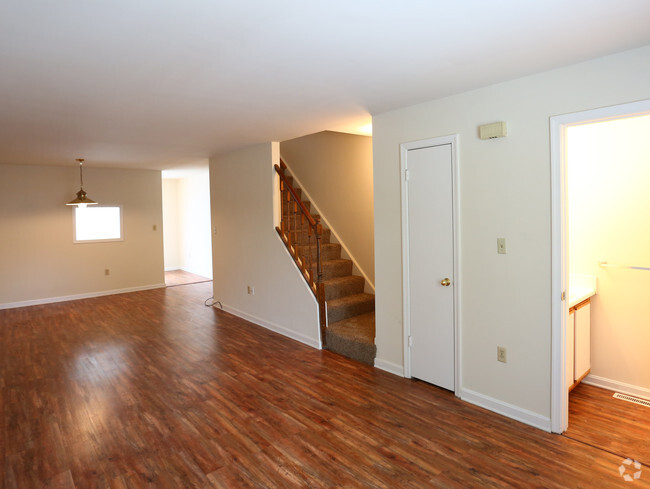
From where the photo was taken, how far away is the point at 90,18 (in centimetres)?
188

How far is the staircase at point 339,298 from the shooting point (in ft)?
13.9

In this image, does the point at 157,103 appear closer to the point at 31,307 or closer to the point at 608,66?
the point at 608,66

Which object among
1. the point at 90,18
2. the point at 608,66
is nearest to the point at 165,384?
the point at 90,18

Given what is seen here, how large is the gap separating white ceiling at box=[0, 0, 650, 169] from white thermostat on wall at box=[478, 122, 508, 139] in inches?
11.6

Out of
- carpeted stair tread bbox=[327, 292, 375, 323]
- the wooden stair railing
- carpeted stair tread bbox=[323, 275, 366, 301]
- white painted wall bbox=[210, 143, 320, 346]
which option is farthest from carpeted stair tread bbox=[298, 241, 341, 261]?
carpeted stair tread bbox=[327, 292, 375, 323]

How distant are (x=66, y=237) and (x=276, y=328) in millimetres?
4746

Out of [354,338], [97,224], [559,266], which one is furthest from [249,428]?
[97,224]

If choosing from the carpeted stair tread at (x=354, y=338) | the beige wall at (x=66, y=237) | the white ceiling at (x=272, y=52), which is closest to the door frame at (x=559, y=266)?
the white ceiling at (x=272, y=52)

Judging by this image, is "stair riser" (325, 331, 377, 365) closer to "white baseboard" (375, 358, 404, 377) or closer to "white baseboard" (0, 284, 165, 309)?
"white baseboard" (375, 358, 404, 377)

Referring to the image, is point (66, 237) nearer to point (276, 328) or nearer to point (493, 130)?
point (276, 328)

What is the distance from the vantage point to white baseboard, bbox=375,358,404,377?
148 inches

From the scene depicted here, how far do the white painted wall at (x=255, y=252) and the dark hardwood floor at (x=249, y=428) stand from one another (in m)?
0.48

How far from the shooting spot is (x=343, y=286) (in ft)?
17.0

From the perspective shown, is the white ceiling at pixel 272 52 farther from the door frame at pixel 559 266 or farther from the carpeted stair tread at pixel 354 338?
the carpeted stair tread at pixel 354 338
